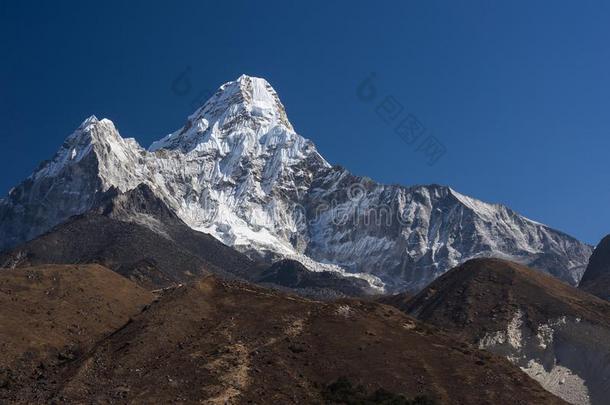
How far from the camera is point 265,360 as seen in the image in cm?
7838

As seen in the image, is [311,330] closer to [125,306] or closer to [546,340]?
[125,306]

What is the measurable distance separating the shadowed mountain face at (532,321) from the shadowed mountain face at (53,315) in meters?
47.7

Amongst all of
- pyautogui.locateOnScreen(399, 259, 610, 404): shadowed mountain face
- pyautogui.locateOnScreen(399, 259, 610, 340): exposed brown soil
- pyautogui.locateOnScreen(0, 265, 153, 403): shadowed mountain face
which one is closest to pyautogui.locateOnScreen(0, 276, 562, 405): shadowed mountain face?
pyautogui.locateOnScreen(0, 265, 153, 403): shadowed mountain face

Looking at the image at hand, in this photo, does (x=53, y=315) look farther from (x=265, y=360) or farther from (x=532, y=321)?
(x=532, y=321)

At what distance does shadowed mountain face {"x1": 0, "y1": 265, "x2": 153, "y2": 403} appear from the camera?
3098 inches

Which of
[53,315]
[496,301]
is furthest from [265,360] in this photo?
[496,301]

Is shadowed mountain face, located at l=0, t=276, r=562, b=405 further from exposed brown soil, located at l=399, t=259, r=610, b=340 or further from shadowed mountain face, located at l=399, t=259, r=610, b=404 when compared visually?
exposed brown soil, located at l=399, t=259, r=610, b=340

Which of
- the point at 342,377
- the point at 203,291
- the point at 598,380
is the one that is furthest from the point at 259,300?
the point at 598,380

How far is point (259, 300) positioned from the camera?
94.2m

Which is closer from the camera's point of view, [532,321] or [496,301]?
A: [532,321]

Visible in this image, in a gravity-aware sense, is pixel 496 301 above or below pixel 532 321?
above

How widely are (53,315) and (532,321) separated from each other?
219 ft

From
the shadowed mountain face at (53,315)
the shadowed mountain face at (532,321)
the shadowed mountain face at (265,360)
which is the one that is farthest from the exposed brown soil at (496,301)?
the shadowed mountain face at (53,315)

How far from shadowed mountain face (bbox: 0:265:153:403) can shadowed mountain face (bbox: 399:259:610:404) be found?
47.7 metres
